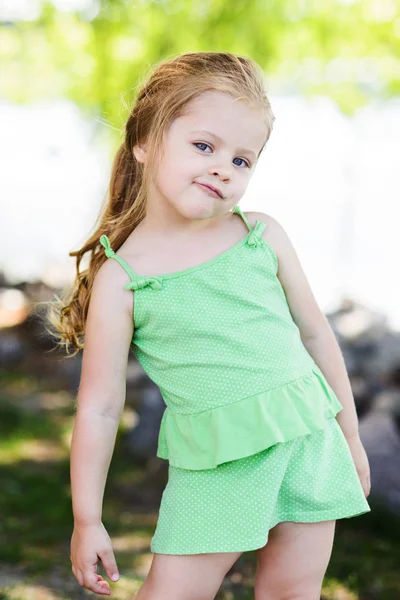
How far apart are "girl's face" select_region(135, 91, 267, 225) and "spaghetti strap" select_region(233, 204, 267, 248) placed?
0.39 feet

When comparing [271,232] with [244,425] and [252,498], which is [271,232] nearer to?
[244,425]

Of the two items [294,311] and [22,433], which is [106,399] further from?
[22,433]

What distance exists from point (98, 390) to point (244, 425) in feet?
0.99

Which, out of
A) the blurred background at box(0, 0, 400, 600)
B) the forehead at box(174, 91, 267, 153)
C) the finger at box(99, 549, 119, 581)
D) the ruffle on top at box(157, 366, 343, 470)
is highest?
the forehead at box(174, 91, 267, 153)

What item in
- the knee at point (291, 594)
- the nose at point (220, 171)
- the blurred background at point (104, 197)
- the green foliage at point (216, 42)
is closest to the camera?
the nose at point (220, 171)

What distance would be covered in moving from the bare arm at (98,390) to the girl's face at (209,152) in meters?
0.21

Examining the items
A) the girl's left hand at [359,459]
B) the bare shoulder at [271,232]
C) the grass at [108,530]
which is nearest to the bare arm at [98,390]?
the bare shoulder at [271,232]

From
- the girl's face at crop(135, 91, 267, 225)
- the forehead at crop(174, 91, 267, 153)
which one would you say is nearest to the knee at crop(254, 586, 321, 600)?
the girl's face at crop(135, 91, 267, 225)

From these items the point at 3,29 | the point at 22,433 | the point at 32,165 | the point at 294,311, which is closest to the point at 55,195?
the point at 32,165

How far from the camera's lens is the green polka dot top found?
1.71 m

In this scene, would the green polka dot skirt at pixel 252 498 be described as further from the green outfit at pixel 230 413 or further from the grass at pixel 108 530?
the grass at pixel 108 530

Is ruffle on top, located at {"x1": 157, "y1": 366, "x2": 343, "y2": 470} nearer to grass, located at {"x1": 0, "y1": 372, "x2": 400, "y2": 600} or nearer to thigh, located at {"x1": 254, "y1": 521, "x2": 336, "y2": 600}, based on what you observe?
thigh, located at {"x1": 254, "y1": 521, "x2": 336, "y2": 600}

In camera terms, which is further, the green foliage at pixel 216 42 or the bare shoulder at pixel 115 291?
the green foliage at pixel 216 42

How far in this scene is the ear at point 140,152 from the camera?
1.85 meters
